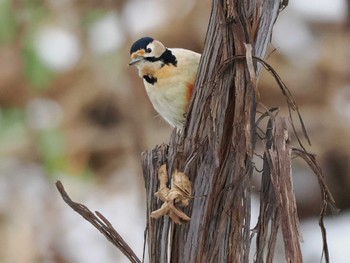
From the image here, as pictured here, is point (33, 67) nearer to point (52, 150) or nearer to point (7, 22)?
point (7, 22)

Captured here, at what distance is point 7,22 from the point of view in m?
3.12

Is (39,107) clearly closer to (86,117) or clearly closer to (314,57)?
(86,117)

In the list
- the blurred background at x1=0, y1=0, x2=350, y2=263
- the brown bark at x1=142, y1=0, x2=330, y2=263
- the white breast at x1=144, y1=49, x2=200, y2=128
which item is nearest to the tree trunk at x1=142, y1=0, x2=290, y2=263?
the brown bark at x1=142, y1=0, x2=330, y2=263

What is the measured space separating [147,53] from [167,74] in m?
0.04

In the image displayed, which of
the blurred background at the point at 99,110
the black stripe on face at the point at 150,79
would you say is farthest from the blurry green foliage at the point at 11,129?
the black stripe on face at the point at 150,79

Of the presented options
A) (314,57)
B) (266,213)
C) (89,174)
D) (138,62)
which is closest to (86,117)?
(89,174)

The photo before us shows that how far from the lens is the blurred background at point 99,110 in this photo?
3170 millimetres

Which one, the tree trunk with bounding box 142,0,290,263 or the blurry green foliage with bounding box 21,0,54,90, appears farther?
the blurry green foliage with bounding box 21,0,54,90

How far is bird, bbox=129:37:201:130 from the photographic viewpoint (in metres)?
1.44

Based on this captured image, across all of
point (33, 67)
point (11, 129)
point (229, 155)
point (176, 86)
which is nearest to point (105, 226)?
point (229, 155)

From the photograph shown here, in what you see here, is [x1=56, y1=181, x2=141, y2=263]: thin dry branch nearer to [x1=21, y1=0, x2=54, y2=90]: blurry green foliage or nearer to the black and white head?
the black and white head

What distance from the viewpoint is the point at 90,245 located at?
3.53 metres

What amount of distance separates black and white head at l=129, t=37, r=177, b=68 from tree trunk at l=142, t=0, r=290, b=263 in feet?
1.22

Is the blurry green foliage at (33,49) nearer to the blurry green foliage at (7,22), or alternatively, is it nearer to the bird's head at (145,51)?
the blurry green foliage at (7,22)
